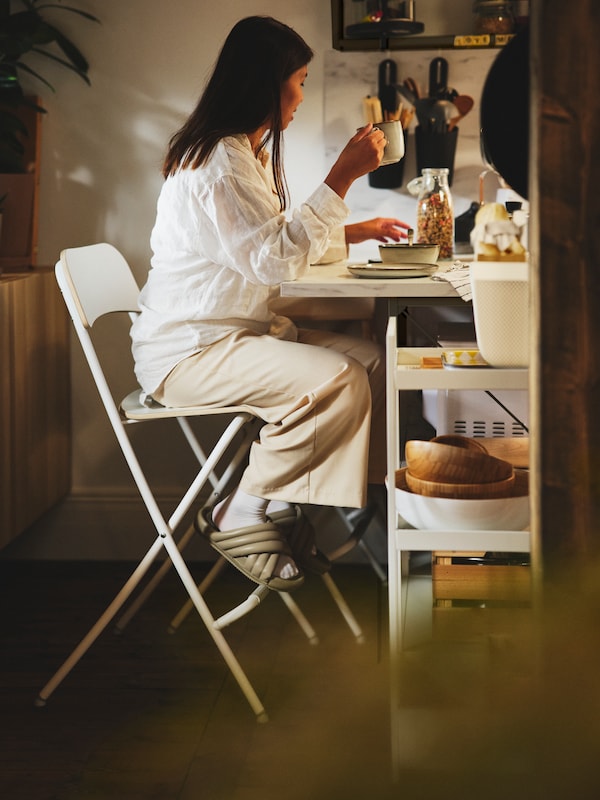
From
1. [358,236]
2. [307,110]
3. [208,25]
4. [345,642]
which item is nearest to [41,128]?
[208,25]

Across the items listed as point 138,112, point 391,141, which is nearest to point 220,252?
point 391,141

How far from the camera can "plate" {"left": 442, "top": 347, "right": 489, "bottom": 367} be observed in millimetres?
1532

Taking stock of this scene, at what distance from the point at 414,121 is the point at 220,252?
34.2 inches

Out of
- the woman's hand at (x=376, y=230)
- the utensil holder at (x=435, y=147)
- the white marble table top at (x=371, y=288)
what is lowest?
the white marble table top at (x=371, y=288)

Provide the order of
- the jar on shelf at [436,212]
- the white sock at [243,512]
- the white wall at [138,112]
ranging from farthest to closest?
the white wall at [138,112], the jar on shelf at [436,212], the white sock at [243,512]

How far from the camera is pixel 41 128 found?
271cm

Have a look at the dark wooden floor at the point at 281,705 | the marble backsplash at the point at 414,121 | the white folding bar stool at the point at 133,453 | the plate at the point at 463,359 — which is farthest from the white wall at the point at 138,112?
the plate at the point at 463,359

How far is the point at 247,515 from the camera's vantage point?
2121 mm

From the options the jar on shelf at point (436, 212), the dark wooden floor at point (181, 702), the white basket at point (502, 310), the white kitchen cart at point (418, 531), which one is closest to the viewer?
the white basket at point (502, 310)

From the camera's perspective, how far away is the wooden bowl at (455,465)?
1580mm

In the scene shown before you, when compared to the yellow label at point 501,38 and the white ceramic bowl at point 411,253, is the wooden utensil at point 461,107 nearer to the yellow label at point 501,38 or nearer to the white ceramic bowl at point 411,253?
Result: the yellow label at point 501,38

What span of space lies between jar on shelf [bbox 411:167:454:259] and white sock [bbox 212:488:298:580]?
72 centimetres

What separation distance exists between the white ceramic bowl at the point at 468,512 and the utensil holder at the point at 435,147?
1284 mm

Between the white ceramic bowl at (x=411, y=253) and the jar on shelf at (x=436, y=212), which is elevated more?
the jar on shelf at (x=436, y=212)
